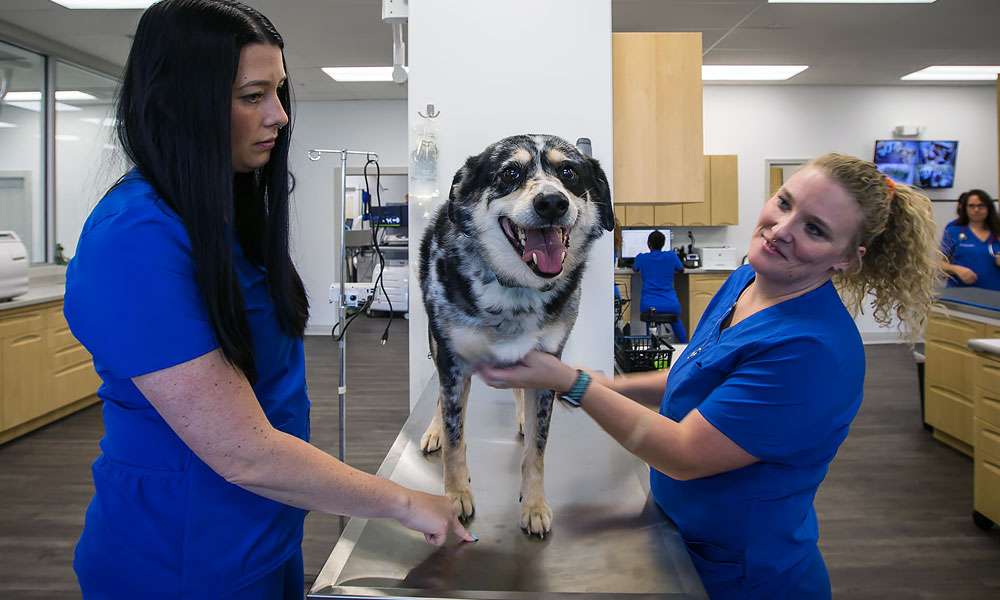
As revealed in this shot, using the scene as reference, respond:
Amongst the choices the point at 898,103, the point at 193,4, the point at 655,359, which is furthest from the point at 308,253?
the point at 193,4

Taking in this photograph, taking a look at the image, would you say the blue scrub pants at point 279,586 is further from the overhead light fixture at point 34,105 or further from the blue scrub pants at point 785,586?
the overhead light fixture at point 34,105

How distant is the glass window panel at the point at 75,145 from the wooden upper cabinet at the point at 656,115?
576cm

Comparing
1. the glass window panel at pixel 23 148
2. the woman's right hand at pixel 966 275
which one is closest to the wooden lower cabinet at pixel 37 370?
the glass window panel at pixel 23 148

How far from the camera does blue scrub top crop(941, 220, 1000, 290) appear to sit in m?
5.15

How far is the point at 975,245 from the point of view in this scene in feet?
17.1

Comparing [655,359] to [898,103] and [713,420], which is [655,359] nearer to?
[713,420]

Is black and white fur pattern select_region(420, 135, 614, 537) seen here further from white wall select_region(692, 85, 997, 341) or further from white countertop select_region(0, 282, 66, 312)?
white wall select_region(692, 85, 997, 341)

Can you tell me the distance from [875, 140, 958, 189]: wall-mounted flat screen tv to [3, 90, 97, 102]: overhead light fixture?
935 cm

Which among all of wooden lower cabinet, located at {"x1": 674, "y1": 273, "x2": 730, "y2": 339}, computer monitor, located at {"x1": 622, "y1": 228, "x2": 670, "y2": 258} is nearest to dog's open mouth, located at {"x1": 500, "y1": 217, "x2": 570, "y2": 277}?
wooden lower cabinet, located at {"x1": 674, "y1": 273, "x2": 730, "y2": 339}

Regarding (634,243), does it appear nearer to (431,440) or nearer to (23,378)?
(23,378)

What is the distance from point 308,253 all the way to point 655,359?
25.1 ft

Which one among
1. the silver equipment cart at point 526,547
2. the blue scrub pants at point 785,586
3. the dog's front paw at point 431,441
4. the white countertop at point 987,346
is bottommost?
the blue scrub pants at point 785,586

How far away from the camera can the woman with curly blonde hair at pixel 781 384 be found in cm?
111

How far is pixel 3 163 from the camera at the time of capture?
5.77m
